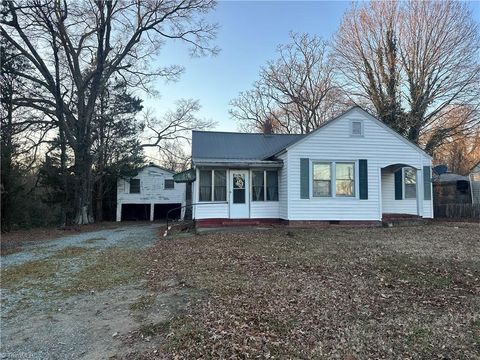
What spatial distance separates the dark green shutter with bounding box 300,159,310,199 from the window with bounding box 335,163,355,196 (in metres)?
1.25

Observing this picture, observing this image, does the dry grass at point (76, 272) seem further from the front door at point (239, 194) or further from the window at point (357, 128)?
the window at point (357, 128)

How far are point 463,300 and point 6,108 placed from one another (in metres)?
21.9

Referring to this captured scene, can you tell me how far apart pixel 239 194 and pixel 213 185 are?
46.6 inches

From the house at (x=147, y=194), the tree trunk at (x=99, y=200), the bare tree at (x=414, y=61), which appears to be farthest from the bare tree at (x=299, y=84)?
the tree trunk at (x=99, y=200)

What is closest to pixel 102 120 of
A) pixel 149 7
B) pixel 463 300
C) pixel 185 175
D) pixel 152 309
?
pixel 149 7

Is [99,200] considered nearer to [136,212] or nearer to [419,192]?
[136,212]

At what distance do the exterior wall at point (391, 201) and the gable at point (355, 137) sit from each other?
1669mm

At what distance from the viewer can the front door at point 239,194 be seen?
46.7ft

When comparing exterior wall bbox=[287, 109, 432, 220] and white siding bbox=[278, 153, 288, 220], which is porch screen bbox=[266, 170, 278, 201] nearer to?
white siding bbox=[278, 153, 288, 220]

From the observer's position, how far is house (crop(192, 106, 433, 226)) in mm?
13680

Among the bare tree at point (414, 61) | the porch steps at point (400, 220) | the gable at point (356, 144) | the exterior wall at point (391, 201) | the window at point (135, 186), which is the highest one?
the bare tree at point (414, 61)

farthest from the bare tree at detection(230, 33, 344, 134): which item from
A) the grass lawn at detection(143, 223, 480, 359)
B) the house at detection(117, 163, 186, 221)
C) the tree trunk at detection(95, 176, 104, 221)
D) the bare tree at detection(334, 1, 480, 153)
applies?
the grass lawn at detection(143, 223, 480, 359)

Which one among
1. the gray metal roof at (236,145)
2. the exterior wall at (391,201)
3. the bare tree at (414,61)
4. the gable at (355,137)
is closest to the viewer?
the gable at (355,137)

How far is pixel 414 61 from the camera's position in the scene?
2284 cm
